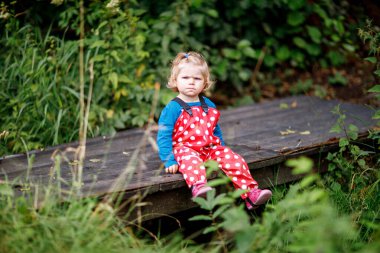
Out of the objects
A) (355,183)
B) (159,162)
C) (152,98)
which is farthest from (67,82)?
(355,183)


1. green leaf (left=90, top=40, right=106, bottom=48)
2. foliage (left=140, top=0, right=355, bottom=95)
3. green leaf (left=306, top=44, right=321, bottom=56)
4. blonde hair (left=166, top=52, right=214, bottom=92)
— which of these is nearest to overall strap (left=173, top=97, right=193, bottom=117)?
blonde hair (left=166, top=52, right=214, bottom=92)

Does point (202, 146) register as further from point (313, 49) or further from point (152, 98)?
point (313, 49)

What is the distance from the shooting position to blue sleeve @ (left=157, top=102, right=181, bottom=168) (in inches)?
137

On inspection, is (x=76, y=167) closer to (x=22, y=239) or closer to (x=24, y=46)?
(x=22, y=239)

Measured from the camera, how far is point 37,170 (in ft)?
12.0

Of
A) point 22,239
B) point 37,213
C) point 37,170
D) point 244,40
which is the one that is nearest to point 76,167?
point 37,170

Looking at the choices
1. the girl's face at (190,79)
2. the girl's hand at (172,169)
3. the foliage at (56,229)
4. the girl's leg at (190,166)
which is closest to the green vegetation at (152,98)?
the foliage at (56,229)

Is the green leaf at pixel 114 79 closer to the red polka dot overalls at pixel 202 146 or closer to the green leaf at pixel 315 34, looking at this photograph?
the red polka dot overalls at pixel 202 146

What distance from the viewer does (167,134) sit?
348 cm

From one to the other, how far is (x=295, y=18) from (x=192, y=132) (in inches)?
164

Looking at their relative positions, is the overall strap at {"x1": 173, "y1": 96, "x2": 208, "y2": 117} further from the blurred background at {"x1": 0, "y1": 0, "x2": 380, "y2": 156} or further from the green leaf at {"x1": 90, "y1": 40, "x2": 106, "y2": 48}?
the green leaf at {"x1": 90, "y1": 40, "x2": 106, "y2": 48}

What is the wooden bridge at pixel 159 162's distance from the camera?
3.26 metres

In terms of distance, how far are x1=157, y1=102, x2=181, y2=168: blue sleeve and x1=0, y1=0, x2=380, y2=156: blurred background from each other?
60 cm

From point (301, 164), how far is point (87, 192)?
1.50m
